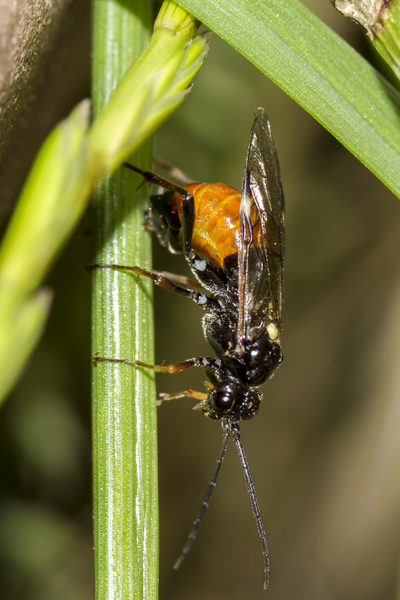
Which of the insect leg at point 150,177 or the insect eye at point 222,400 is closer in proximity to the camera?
the insect leg at point 150,177

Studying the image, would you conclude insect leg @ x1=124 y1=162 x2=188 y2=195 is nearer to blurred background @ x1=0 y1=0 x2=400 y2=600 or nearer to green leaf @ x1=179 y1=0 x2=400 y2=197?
green leaf @ x1=179 y1=0 x2=400 y2=197

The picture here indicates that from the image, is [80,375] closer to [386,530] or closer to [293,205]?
[293,205]

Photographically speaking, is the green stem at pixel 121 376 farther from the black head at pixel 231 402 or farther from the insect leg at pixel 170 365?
the black head at pixel 231 402

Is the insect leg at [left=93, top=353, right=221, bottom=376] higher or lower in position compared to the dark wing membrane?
lower

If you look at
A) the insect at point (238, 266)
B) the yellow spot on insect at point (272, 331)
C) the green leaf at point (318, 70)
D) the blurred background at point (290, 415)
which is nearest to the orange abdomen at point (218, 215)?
the insect at point (238, 266)

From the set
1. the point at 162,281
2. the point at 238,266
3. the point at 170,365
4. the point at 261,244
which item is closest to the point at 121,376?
the point at 162,281

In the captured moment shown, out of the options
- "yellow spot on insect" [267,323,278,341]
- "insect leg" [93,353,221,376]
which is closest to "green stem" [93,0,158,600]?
"insect leg" [93,353,221,376]
